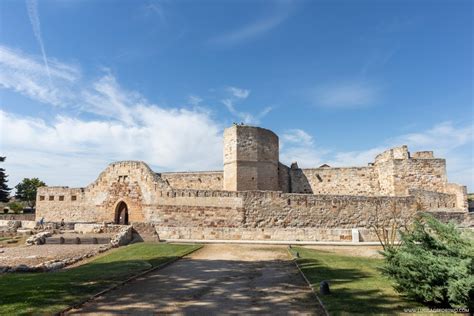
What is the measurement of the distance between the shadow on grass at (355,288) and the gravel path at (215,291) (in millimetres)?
407

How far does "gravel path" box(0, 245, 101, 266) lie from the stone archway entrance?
7228 mm

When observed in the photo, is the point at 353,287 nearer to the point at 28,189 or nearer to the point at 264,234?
the point at 264,234

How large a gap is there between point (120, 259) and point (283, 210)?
36.1 feet

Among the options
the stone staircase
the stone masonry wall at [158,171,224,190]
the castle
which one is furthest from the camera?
the stone masonry wall at [158,171,224,190]

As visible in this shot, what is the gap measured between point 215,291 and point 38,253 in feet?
34.3

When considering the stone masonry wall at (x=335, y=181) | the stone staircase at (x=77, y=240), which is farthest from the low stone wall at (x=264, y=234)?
the stone masonry wall at (x=335, y=181)

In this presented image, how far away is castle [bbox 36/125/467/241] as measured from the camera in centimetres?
2123

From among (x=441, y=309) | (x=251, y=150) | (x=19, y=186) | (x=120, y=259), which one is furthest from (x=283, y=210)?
(x=19, y=186)

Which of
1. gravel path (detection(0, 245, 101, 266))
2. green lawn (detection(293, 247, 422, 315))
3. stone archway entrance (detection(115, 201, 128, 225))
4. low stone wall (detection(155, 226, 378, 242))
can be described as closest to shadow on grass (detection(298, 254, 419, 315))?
green lawn (detection(293, 247, 422, 315))

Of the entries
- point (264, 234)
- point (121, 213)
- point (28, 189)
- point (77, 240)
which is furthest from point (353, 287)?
point (28, 189)

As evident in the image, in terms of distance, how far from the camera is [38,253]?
15.0 metres

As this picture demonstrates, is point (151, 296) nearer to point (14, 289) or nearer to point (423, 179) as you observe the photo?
point (14, 289)

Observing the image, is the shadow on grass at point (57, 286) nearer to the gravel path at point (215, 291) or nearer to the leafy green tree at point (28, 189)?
the gravel path at point (215, 291)

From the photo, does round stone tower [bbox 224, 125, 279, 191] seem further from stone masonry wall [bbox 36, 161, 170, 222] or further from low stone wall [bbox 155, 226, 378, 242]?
low stone wall [bbox 155, 226, 378, 242]
